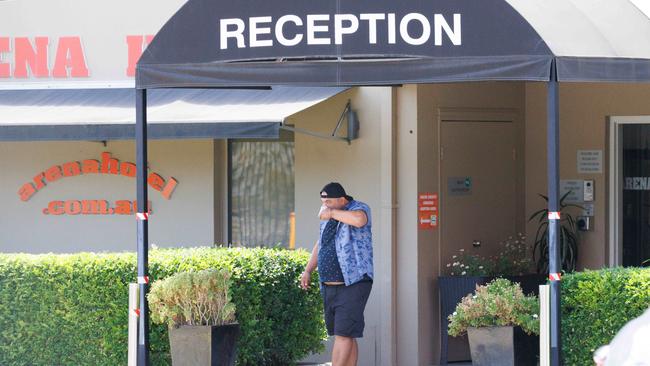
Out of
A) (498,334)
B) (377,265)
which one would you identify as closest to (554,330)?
(498,334)

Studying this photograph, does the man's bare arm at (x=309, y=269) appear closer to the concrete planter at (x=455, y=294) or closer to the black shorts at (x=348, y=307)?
the black shorts at (x=348, y=307)

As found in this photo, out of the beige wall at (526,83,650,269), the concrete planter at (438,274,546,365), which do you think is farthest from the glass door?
the concrete planter at (438,274,546,365)

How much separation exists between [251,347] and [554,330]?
2844 mm

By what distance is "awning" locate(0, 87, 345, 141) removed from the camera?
10680 mm

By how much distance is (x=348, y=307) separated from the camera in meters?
9.61

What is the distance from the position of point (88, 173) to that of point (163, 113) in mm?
2252

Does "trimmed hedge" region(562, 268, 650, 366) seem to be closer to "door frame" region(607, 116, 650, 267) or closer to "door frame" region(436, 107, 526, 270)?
"door frame" region(436, 107, 526, 270)

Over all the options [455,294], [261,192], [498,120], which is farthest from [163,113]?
[498,120]

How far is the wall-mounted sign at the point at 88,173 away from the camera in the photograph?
42.7 feet

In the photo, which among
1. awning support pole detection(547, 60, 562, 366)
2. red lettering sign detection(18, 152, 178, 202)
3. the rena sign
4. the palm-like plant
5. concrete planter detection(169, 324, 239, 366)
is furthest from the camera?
red lettering sign detection(18, 152, 178, 202)

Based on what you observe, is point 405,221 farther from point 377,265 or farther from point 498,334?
point 498,334

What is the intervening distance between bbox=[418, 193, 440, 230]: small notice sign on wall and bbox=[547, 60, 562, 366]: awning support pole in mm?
3302

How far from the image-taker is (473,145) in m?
12.0

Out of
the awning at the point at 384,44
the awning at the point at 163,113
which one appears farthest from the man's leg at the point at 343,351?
the awning at the point at 384,44
